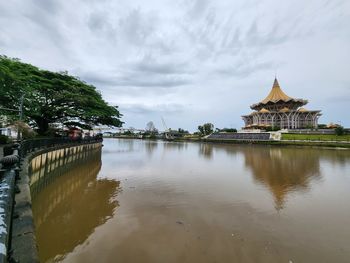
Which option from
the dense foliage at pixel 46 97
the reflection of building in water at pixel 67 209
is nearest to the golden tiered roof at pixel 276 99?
the dense foliage at pixel 46 97

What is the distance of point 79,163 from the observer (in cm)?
3062

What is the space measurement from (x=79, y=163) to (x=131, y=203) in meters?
19.5

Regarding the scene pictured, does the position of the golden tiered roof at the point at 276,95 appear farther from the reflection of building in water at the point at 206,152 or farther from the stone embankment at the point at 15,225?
the stone embankment at the point at 15,225

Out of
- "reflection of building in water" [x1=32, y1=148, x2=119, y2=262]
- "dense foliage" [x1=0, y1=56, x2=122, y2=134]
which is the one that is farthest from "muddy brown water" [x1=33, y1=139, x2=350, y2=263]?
"dense foliage" [x1=0, y1=56, x2=122, y2=134]

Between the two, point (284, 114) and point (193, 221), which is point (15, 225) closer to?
point (193, 221)

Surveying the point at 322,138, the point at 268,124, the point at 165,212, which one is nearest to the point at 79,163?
the point at 165,212

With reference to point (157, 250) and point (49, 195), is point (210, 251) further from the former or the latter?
point (49, 195)

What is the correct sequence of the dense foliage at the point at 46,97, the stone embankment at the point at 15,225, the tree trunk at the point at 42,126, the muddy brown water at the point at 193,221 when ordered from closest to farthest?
the stone embankment at the point at 15,225 → the muddy brown water at the point at 193,221 → the dense foliage at the point at 46,97 → the tree trunk at the point at 42,126

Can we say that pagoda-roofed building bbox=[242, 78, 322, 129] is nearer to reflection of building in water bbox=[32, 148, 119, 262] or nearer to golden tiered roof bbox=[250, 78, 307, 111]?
golden tiered roof bbox=[250, 78, 307, 111]

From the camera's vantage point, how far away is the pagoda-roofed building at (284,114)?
9581 centimetres

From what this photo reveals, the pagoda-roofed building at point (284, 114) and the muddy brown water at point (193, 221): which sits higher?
the pagoda-roofed building at point (284, 114)

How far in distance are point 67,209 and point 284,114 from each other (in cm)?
9734

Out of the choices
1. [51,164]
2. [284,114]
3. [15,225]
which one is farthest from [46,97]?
[284,114]

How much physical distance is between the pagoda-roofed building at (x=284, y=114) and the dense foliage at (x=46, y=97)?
71751 millimetres
